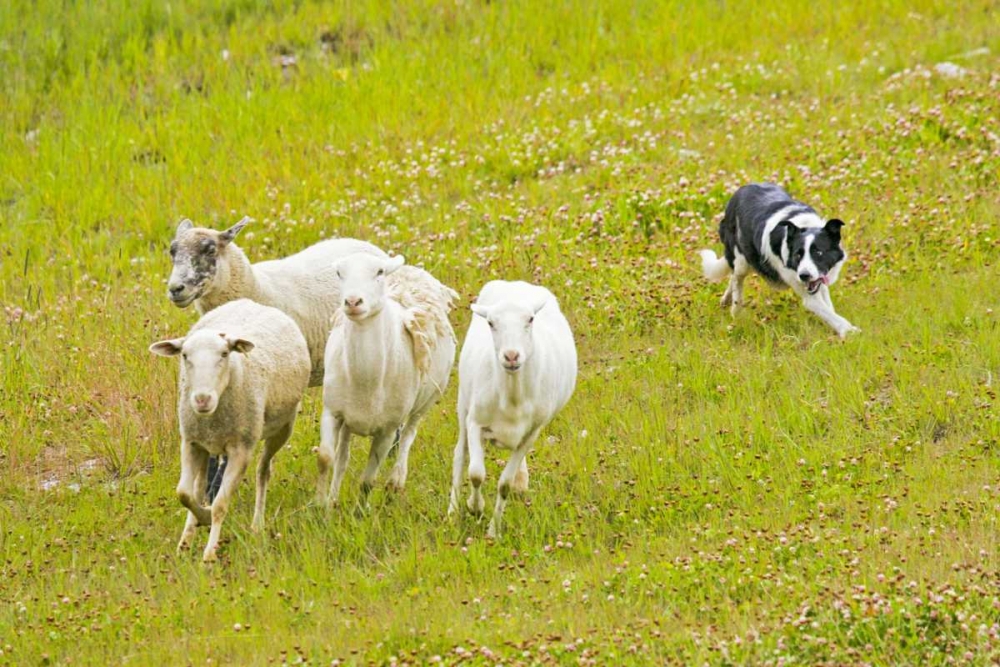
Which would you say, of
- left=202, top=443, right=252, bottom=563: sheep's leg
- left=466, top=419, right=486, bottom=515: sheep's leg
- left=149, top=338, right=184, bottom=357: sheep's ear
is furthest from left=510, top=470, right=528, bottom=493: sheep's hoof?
left=149, top=338, right=184, bottom=357: sheep's ear

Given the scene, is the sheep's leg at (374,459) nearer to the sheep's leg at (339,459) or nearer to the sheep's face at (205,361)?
the sheep's leg at (339,459)

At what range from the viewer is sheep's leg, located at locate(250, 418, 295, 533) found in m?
9.48

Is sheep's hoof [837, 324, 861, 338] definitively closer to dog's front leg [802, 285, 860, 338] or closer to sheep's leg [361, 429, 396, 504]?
dog's front leg [802, 285, 860, 338]

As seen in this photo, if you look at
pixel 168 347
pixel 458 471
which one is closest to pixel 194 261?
pixel 168 347

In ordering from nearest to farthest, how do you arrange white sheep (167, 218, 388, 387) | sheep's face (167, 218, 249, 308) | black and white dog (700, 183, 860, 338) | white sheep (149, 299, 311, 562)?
white sheep (149, 299, 311, 562) → sheep's face (167, 218, 249, 308) → white sheep (167, 218, 388, 387) → black and white dog (700, 183, 860, 338)

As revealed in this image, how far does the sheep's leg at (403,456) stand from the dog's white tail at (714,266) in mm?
3636

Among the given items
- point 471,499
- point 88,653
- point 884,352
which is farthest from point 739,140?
point 88,653

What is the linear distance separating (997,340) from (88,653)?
696cm

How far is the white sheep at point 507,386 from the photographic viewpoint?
344 inches

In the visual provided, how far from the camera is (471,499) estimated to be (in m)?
9.30

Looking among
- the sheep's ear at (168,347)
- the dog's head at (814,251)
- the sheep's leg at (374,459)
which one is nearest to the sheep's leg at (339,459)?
the sheep's leg at (374,459)

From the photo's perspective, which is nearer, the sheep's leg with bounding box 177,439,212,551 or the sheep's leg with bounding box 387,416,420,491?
the sheep's leg with bounding box 177,439,212,551

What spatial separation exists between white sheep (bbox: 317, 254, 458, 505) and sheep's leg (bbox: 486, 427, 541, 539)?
86cm

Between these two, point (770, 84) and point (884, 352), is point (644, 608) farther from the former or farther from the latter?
point (770, 84)
